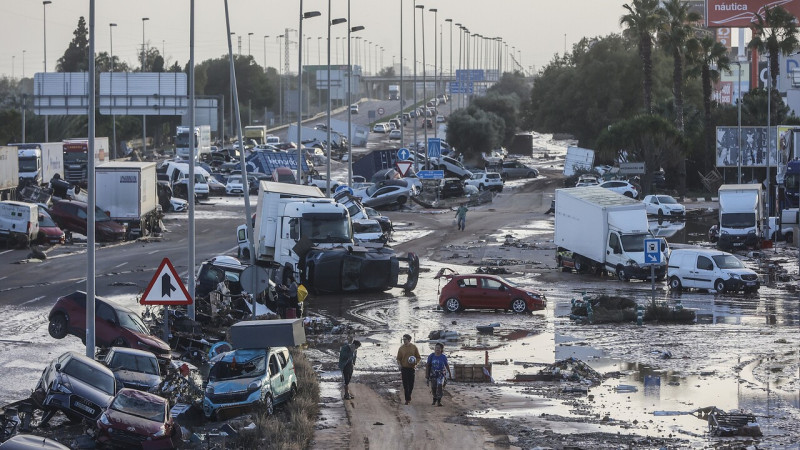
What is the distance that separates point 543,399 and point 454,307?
1224 centimetres

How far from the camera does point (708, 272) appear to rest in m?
39.2

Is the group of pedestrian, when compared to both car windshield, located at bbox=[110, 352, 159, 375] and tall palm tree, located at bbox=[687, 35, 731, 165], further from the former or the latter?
tall palm tree, located at bbox=[687, 35, 731, 165]

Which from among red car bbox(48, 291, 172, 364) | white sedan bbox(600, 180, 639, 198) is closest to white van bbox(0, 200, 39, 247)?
red car bbox(48, 291, 172, 364)

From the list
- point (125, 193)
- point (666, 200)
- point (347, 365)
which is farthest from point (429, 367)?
point (666, 200)

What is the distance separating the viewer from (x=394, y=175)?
80.1 metres

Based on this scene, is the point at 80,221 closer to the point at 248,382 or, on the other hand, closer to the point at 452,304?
the point at 452,304

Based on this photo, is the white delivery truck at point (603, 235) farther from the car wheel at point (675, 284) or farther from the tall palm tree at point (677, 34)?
the tall palm tree at point (677, 34)

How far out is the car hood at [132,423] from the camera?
1819 centimetres

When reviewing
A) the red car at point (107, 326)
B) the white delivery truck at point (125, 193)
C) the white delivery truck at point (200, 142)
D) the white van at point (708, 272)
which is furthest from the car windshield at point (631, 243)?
the white delivery truck at point (200, 142)

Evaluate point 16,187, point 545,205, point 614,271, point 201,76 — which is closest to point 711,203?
point 545,205

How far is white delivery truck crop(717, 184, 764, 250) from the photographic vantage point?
5188 cm

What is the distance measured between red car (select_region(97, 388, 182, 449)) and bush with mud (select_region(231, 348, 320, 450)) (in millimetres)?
1060

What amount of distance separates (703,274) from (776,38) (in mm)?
44839

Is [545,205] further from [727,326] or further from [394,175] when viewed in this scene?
[727,326]
